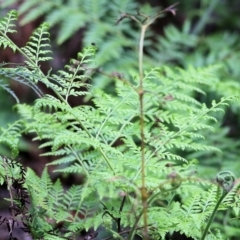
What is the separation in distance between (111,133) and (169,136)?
11cm

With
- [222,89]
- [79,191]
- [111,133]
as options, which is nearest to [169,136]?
[111,133]

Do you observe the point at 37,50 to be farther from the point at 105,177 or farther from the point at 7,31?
the point at 105,177

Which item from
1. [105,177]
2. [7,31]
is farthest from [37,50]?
[105,177]

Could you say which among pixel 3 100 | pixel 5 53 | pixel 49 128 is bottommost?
pixel 3 100

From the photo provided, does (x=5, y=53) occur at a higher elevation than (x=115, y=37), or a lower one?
lower

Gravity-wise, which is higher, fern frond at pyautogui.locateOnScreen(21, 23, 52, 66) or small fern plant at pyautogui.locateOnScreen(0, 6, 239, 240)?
fern frond at pyautogui.locateOnScreen(21, 23, 52, 66)

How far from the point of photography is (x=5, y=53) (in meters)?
2.41

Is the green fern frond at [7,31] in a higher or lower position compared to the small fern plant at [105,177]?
higher

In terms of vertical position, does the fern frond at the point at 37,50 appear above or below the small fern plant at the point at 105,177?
above

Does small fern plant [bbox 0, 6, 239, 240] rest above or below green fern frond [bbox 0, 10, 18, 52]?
below

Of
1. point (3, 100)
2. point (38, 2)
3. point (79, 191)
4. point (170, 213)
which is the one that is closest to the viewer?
point (170, 213)

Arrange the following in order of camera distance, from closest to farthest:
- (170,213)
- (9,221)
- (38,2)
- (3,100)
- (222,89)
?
1. (9,221)
2. (170,213)
3. (222,89)
4. (38,2)
5. (3,100)

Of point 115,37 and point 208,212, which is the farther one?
point 115,37

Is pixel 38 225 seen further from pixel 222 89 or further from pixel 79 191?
pixel 222 89
